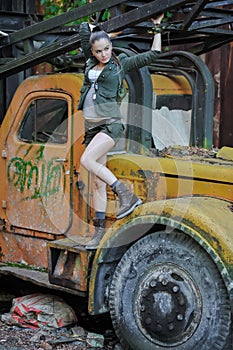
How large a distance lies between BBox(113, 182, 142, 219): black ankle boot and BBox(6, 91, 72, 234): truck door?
0.73 m

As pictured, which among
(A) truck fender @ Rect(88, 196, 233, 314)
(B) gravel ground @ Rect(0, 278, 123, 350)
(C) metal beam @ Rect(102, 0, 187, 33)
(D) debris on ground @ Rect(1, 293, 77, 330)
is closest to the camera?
(A) truck fender @ Rect(88, 196, 233, 314)

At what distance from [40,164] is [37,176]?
4.3 inches

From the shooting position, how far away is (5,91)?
7070 millimetres

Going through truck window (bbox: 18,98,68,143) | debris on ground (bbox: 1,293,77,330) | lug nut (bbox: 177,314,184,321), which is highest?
truck window (bbox: 18,98,68,143)

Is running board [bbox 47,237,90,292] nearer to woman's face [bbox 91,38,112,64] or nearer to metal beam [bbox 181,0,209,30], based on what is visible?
woman's face [bbox 91,38,112,64]

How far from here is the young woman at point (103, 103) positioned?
5.39m

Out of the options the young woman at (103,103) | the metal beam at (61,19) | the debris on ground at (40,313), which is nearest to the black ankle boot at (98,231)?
the young woman at (103,103)

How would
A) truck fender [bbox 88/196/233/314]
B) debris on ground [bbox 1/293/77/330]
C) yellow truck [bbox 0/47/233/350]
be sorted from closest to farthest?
1. truck fender [bbox 88/196/233/314]
2. yellow truck [bbox 0/47/233/350]
3. debris on ground [bbox 1/293/77/330]

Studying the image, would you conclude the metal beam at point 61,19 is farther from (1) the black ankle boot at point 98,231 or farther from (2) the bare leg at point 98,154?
(1) the black ankle boot at point 98,231

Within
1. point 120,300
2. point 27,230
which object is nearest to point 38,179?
point 27,230

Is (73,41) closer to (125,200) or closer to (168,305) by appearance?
(125,200)

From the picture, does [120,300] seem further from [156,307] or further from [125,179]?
[125,179]

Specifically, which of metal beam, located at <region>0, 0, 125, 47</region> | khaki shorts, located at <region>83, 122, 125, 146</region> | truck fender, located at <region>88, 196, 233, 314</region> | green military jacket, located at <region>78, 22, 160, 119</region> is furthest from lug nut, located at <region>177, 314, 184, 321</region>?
metal beam, located at <region>0, 0, 125, 47</region>

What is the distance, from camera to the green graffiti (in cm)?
609
